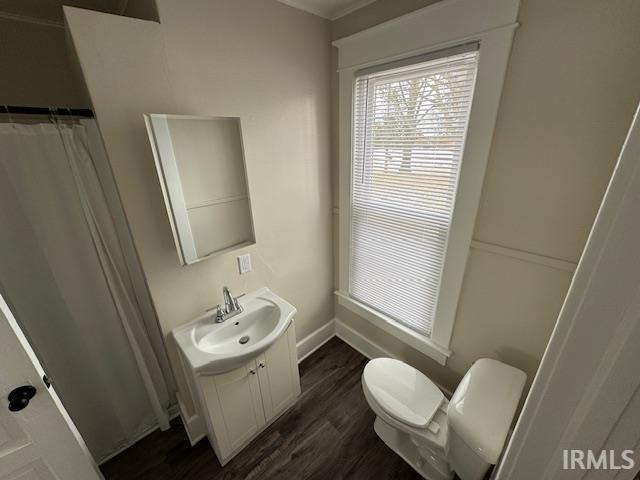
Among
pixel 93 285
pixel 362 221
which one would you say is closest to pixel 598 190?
pixel 362 221

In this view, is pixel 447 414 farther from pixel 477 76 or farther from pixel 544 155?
pixel 477 76

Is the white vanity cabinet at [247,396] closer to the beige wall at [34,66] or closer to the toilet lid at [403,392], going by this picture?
the toilet lid at [403,392]

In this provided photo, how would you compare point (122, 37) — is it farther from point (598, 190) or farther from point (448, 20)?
point (598, 190)

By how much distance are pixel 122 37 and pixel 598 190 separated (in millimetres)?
2001

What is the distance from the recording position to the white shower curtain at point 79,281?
1.10 metres

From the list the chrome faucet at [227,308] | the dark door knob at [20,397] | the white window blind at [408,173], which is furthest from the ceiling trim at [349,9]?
the dark door knob at [20,397]

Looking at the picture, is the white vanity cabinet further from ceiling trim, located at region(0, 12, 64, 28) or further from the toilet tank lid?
ceiling trim, located at region(0, 12, 64, 28)

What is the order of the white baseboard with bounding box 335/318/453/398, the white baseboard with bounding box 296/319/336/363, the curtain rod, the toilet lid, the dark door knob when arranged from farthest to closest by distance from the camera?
the white baseboard with bounding box 296/319/336/363, the white baseboard with bounding box 335/318/453/398, the toilet lid, the curtain rod, the dark door knob

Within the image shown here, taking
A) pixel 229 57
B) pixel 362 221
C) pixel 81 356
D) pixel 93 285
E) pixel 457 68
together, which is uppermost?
pixel 229 57

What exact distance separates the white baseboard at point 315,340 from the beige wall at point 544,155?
1.23 m

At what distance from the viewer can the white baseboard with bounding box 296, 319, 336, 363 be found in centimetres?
216

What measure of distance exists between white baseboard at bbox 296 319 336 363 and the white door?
1.40 m

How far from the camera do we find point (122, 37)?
1022mm

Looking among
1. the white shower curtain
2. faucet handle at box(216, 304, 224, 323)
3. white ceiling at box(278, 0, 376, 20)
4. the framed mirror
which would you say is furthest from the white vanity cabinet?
white ceiling at box(278, 0, 376, 20)
